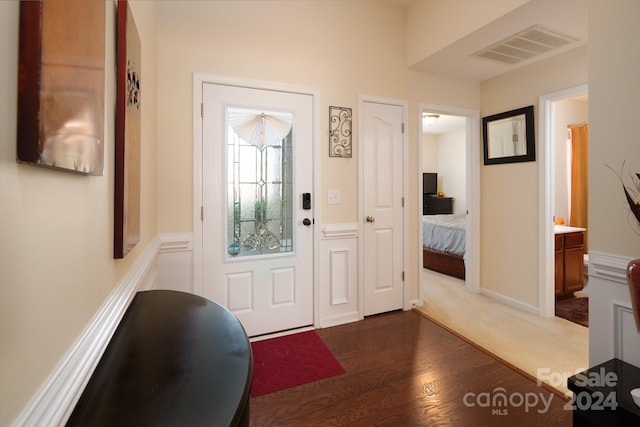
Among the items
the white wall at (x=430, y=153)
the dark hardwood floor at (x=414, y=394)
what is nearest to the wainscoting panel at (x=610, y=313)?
the dark hardwood floor at (x=414, y=394)

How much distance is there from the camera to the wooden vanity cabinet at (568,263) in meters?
3.25

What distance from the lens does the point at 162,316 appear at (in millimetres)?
1026

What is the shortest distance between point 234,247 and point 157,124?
43.2 inches

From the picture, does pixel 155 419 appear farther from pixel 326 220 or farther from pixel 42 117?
pixel 326 220

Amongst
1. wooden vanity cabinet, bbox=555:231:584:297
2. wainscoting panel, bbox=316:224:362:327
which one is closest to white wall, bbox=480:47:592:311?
wooden vanity cabinet, bbox=555:231:584:297

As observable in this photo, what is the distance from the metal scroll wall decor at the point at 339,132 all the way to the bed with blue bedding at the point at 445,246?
234cm

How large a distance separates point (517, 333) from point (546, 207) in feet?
4.13

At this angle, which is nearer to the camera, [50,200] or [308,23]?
[50,200]

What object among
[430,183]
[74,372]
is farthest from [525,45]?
[430,183]

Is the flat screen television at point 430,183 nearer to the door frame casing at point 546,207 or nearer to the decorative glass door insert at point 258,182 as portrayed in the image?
the door frame casing at point 546,207

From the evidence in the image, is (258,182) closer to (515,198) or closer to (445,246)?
(515,198)

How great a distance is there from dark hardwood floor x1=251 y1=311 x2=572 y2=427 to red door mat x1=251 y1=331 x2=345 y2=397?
0.21 ft

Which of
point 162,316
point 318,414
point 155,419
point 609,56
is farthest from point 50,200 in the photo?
point 609,56

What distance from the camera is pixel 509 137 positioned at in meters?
3.23
